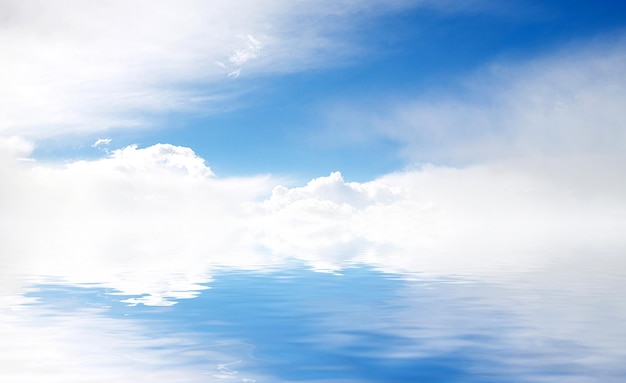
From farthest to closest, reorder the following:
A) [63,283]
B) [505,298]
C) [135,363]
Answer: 1. [63,283]
2. [505,298]
3. [135,363]

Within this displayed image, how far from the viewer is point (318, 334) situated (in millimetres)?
21859

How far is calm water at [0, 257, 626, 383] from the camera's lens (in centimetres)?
1631

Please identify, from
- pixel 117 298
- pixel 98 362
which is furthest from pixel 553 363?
pixel 117 298

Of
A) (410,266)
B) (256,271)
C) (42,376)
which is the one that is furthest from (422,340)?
(410,266)

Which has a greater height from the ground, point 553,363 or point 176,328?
point 176,328

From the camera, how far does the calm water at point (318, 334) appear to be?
16.3 m

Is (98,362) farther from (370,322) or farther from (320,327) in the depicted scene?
(370,322)

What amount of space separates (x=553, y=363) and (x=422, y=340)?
191 inches

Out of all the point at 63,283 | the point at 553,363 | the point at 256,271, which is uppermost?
the point at 256,271

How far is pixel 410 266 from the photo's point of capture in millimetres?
56969

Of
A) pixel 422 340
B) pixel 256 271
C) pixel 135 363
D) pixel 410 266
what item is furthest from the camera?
pixel 410 266

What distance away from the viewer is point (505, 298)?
3212cm

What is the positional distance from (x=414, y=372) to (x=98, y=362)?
9.56 m

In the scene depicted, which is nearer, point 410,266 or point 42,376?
point 42,376
